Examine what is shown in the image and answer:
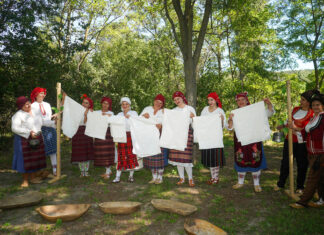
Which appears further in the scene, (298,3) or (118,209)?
(298,3)

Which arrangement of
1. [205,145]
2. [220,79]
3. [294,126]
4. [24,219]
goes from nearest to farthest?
1. [24,219]
2. [294,126]
3. [205,145]
4. [220,79]

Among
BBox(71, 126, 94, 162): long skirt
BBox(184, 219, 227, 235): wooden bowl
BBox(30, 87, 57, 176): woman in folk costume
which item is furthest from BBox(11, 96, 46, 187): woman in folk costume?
BBox(184, 219, 227, 235): wooden bowl

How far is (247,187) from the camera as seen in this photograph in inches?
212

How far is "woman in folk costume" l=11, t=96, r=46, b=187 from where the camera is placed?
17.5ft

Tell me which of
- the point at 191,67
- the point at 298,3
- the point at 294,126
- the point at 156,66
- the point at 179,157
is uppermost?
the point at 298,3

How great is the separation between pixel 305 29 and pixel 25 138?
39.4 feet

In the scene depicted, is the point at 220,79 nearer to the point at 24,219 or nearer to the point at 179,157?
the point at 179,157

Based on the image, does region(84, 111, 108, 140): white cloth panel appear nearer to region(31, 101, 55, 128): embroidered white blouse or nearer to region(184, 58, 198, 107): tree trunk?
region(31, 101, 55, 128): embroidered white blouse

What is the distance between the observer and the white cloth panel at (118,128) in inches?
217

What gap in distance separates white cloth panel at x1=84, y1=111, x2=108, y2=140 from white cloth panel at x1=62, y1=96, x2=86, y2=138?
10.2 inches

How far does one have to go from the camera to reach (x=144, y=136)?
18.0ft

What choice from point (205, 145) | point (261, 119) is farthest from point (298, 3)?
point (205, 145)

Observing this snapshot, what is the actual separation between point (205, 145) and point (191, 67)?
293 centimetres

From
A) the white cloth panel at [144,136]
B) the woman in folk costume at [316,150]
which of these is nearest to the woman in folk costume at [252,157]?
the woman in folk costume at [316,150]
